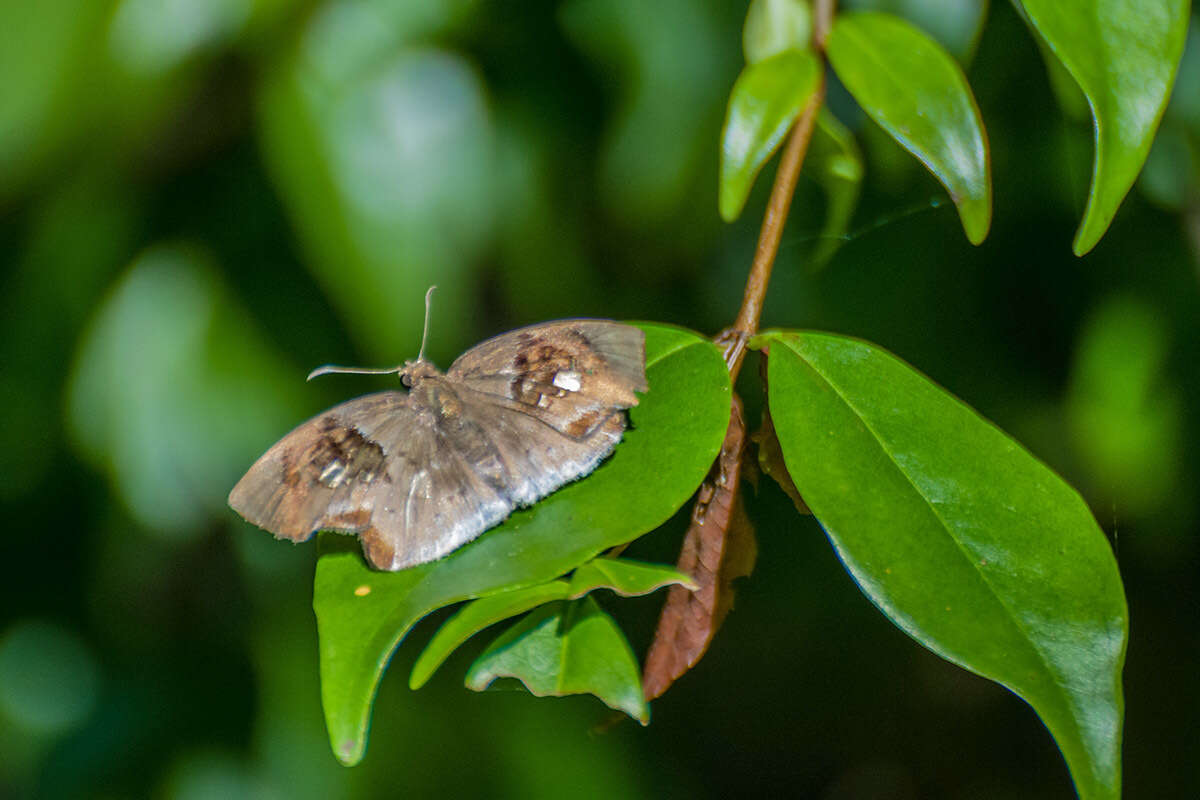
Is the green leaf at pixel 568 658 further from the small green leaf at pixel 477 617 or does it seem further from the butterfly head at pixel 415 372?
the butterfly head at pixel 415 372

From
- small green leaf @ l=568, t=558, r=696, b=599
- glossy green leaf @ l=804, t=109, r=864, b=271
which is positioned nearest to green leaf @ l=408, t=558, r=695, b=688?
small green leaf @ l=568, t=558, r=696, b=599

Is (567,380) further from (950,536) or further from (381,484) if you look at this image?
(950,536)

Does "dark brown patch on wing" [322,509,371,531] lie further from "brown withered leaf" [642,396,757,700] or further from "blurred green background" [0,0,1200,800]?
"blurred green background" [0,0,1200,800]

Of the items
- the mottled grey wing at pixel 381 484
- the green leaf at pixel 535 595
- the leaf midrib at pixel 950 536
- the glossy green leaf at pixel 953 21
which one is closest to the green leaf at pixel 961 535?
the leaf midrib at pixel 950 536

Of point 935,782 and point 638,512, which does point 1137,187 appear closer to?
point 638,512

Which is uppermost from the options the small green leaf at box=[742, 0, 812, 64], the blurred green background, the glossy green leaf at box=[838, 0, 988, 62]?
the small green leaf at box=[742, 0, 812, 64]

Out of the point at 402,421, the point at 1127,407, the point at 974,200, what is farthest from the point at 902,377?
the point at 1127,407

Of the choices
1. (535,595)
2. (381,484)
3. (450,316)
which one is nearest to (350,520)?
(381,484)
